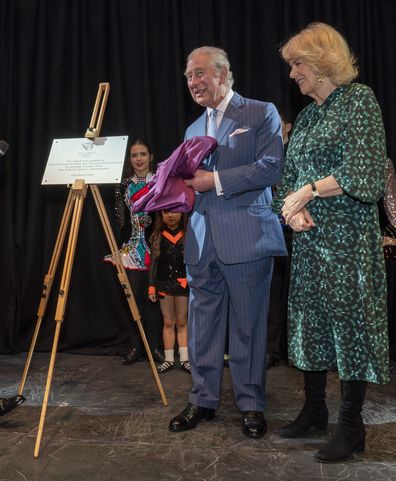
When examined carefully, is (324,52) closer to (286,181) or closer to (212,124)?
(286,181)

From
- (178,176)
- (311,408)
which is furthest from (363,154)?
(311,408)

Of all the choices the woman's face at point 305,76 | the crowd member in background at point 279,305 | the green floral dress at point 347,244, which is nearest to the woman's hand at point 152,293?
the crowd member in background at point 279,305

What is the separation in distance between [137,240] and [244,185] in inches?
64.6

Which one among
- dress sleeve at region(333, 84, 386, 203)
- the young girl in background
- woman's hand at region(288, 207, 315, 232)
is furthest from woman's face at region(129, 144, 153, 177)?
dress sleeve at region(333, 84, 386, 203)

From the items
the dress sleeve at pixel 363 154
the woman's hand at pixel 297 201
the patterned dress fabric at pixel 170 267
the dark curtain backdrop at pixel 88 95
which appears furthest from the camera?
the dark curtain backdrop at pixel 88 95

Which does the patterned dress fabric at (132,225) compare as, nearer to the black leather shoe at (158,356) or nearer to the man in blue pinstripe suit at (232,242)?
the black leather shoe at (158,356)

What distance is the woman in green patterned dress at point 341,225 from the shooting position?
1893mm

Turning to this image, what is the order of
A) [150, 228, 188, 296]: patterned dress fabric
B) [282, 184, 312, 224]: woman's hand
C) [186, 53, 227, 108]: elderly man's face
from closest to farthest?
[282, 184, 312, 224]: woman's hand
[186, 53, 227, 108]: elderly man's face
[150, 228, 188, 296]: patterned dress fabric

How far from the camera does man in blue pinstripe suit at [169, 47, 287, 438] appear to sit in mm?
2279

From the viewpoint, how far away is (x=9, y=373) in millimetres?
3492

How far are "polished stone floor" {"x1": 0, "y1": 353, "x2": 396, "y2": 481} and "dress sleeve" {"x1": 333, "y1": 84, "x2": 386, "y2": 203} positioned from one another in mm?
1023

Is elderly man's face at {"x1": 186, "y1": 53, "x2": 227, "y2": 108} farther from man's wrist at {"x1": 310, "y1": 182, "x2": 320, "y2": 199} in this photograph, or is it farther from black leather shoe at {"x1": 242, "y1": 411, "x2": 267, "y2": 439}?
black leather shoe at {"x1": 242, "y1": 411, "x2": 267, "y2": 439}

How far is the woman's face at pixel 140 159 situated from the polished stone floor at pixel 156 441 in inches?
58.4

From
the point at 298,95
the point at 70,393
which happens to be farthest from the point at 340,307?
the point at 298,95
